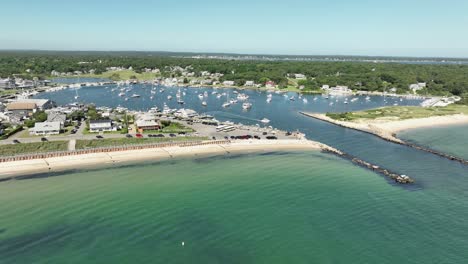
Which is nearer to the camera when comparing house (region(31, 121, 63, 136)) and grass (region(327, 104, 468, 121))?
house (region(31, 121, 63, 136))

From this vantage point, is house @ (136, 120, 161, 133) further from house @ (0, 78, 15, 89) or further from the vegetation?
house @ (0, 78, 15, 89)

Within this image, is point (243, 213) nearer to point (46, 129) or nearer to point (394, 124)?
point (46, 129)

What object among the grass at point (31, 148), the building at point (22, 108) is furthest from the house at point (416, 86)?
the building at point (22, 108)

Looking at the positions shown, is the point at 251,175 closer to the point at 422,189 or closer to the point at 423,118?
the point at 422,189

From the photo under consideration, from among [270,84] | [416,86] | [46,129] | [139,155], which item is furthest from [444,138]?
[270,84]

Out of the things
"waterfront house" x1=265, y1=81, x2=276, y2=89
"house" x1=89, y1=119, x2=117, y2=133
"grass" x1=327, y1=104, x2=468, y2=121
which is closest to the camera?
"house" x1=89, y1=119, x2=117, y2=133

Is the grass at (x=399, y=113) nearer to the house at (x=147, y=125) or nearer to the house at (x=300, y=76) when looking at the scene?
the house at (x=147, y=125)

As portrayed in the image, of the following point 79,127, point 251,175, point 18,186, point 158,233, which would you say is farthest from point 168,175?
point 79,127

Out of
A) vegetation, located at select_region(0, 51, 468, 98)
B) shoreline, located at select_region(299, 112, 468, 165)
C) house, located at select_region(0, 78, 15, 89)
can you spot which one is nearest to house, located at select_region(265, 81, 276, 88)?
vegetation, located at select_region(0, 51, 468, 98)
